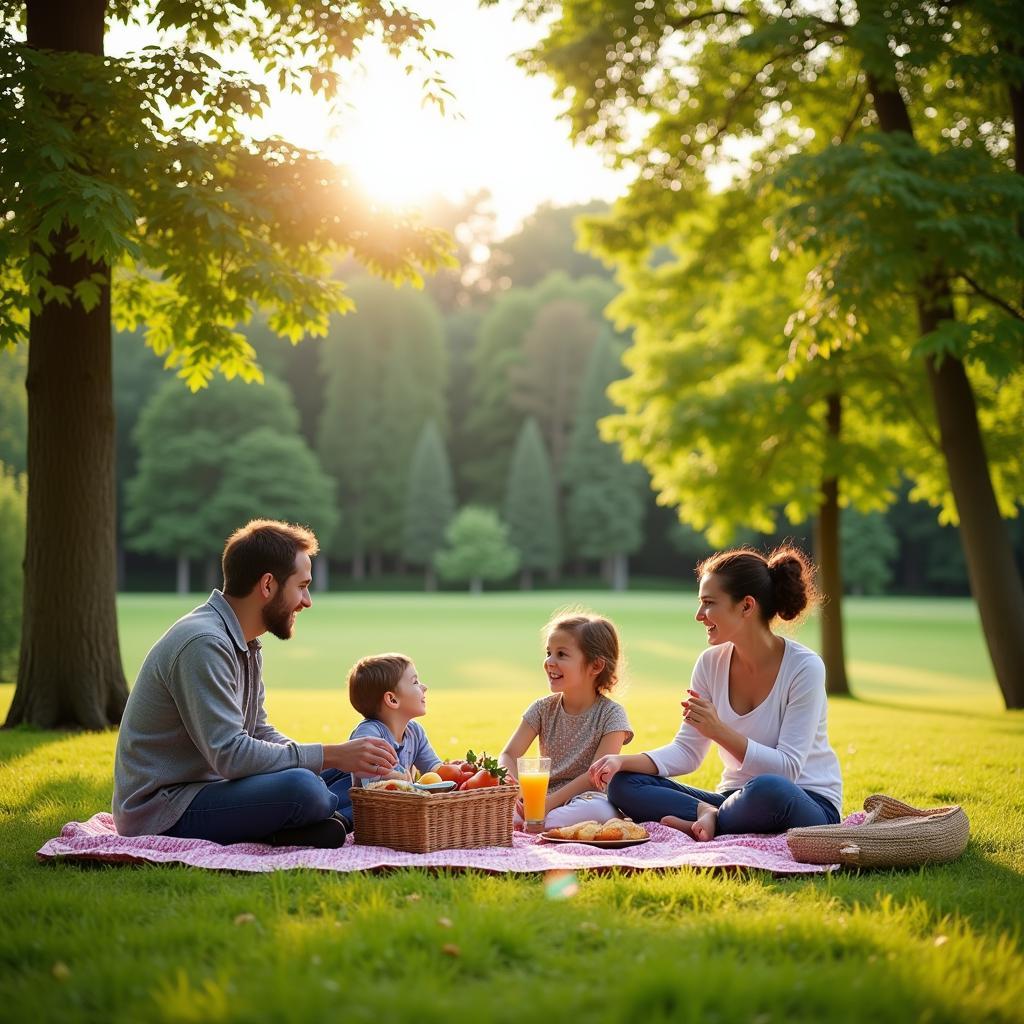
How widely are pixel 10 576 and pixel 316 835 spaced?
65.5 ft

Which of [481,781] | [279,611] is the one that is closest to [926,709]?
[481,781]

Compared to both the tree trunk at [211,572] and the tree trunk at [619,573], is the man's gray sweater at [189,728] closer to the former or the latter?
the tree trunk at [211,572]

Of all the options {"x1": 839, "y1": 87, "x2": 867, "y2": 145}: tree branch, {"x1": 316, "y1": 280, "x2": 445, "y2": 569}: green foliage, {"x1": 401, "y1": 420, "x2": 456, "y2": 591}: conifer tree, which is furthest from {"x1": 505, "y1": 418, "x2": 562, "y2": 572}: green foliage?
{"x1": 839, "y1": 87, "x2": 867, "y2": 145}: tree branch

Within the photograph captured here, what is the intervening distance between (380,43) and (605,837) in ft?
20.9

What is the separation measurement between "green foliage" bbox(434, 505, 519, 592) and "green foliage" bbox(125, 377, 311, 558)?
677 cm

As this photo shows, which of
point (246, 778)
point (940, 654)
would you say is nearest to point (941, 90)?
point (246, 778)

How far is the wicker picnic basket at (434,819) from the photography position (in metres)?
4.51

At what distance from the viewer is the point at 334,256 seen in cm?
978

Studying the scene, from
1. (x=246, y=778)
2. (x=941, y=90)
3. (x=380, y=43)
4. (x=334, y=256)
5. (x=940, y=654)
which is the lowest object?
(x=940, y=654)

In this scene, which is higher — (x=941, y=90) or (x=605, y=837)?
(x=941, y=90)

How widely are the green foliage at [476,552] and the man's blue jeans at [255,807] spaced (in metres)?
54.9

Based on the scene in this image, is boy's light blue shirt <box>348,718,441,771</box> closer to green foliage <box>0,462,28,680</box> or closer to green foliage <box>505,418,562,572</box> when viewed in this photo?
green foliage <box>0,462,28,680</box>

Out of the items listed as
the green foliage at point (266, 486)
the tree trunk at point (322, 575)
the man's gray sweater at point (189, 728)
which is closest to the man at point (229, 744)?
the man's gray sweater at point (189, 728)

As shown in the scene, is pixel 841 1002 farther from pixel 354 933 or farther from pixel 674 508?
pixel 674 508
